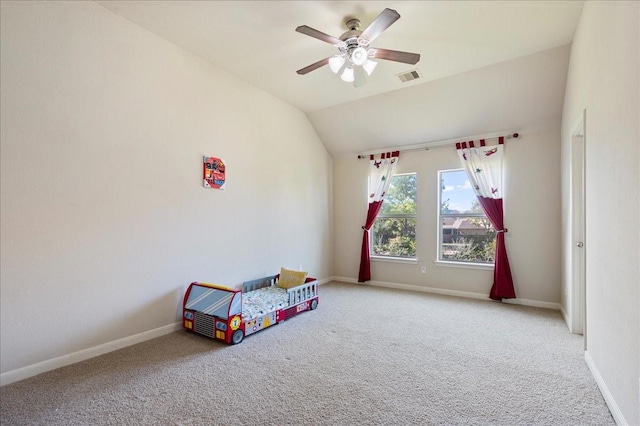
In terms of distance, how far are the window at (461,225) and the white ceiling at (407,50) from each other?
761mm

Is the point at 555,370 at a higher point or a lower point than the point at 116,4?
lower

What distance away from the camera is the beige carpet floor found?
6.15 feet

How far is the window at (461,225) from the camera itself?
183 inches

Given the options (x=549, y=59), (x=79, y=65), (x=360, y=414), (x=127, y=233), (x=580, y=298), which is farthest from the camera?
(x=549, y=59)

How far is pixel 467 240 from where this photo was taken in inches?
188

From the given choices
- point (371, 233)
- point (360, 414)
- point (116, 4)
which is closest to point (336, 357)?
point (360, 414)

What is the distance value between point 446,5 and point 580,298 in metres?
3.16

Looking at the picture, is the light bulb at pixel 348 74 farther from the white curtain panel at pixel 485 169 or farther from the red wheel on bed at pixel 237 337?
the red wheel on bed at pixel 237 337

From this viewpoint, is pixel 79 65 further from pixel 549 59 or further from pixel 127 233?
pixel 549 59

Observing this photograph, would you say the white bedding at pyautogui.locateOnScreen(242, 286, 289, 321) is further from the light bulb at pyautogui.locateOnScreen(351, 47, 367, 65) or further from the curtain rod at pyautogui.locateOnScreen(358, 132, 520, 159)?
the curtain rod at pyautogui.locateOnScreen(358, 132, 520, 159)

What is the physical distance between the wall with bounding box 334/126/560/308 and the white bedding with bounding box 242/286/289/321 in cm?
214

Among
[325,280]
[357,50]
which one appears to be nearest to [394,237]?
[325,280]

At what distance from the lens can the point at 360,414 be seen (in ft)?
6.19

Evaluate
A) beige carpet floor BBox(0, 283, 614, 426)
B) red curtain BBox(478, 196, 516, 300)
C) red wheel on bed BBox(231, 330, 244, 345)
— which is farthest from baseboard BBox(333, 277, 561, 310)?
red wheel on bed BBox(231, 330, 244, 345)
